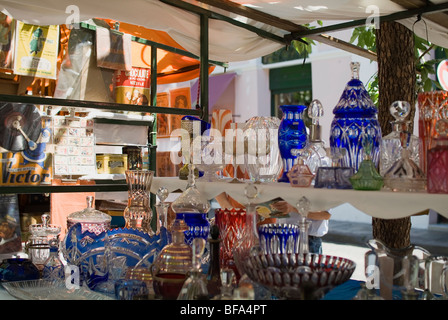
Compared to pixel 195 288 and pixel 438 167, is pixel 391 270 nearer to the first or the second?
pixel 438 167

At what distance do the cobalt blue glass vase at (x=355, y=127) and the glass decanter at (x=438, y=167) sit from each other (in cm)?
33

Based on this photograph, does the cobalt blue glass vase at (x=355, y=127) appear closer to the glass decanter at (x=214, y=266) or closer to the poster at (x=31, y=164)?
the glass decanter at (x=214, y=266)

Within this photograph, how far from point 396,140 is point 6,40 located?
7.25ft

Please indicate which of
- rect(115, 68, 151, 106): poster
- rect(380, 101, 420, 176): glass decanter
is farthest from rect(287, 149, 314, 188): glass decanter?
rect(115, 68, 151, 106): poster

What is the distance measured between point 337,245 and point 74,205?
4224 mm

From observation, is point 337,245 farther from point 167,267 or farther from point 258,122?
Result: point 167,267

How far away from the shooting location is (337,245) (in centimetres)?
675

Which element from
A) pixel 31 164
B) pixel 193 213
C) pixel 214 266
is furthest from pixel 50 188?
pixel 214 266

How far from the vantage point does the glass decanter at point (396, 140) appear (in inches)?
63.1

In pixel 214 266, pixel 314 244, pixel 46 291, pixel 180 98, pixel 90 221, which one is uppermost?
pixel 180 98

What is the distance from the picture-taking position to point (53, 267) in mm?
1900
